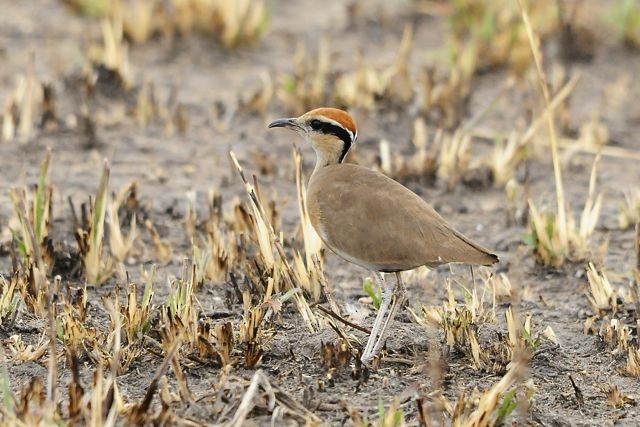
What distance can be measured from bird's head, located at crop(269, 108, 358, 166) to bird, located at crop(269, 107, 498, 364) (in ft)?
0.60

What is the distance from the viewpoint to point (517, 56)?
9273mm

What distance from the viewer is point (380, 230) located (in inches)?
190

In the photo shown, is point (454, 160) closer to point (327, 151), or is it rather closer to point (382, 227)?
point (327, 151)

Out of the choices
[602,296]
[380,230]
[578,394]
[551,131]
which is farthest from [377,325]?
[551,131]

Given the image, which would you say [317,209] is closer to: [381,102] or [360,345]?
[360,345]

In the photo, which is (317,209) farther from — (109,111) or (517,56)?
(517,56)

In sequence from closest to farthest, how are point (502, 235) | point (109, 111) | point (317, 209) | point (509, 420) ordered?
point (509, 420) → point (317, 209) → point (502, 235) → point (109, 111)

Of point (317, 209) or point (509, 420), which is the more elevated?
point (317, 209)

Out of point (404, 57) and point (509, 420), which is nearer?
point (509, 420)

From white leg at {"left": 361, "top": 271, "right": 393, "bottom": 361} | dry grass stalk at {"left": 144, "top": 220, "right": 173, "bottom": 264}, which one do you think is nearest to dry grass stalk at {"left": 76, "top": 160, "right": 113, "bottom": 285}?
dry grass stalk at {"left": 144, "top": 220, "right": 173, "bottom": 264}

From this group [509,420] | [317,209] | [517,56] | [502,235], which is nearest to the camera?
[509,420]

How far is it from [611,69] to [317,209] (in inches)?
217

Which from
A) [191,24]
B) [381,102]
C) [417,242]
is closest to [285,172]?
[381,102]

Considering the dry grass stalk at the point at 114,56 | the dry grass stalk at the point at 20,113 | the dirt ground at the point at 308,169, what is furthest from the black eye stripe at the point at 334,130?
the dry grass stalk at the point at 114,56
